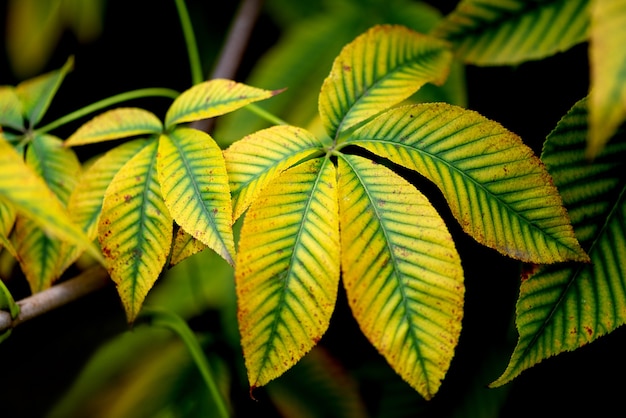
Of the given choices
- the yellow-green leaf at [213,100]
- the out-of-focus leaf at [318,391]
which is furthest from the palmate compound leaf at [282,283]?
the out-of-focus leaf at [318,391]

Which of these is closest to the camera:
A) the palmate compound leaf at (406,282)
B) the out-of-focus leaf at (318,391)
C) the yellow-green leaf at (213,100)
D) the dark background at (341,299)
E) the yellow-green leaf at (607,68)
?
the yellow-green leaf at (607,68)

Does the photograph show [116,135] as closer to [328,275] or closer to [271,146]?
[271,146]

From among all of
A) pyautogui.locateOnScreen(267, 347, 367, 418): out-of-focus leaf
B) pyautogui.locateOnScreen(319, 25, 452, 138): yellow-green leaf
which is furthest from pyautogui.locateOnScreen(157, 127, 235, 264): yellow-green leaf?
pyautogui.locateOnScreen(267, 347, 367, 418): out-of-focus leaf

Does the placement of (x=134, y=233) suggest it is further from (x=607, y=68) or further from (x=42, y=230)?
(x=607, y=68)

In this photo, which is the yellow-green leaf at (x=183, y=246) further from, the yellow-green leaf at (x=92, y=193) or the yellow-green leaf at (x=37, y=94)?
the yellow-green leaf at (x=37, y=94)

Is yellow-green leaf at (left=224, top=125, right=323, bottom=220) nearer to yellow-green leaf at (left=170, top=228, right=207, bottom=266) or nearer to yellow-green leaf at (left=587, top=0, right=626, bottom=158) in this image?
yellow-green leaf at (left=170, top=228, right=207, bottom=266)

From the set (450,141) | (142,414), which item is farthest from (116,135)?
(142,414)

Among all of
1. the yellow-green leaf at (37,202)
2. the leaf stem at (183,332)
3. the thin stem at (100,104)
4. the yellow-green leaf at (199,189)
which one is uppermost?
the thin stem at (100,104)

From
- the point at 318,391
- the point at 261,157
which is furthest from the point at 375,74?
the point at 318,391
